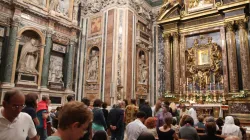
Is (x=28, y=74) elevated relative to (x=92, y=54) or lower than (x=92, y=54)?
lower

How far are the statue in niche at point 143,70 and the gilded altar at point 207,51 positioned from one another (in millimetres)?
1539

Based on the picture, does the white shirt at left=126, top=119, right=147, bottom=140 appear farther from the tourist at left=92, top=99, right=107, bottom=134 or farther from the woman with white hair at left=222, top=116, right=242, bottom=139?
the woman with white hair at left=222, top=116, right=242, bottom=139

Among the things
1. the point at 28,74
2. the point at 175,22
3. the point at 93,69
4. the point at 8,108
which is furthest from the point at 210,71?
the point at 8,108

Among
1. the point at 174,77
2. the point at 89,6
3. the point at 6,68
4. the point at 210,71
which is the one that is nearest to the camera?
the point at 6,68

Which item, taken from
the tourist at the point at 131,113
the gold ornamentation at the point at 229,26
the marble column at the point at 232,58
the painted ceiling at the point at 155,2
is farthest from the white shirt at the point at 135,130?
the painted ceiling at the point at 155,2

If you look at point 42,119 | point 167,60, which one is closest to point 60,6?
point 167,60

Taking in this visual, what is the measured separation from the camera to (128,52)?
41.2 feet

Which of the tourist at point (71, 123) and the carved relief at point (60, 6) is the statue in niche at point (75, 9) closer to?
the carved relief at point (60, 6)

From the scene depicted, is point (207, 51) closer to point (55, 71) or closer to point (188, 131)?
point (55, 71)

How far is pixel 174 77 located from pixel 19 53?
9105 millimetres

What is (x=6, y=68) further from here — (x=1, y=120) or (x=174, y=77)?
(x=174, y=77)

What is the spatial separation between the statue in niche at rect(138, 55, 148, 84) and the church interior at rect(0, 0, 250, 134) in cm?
1

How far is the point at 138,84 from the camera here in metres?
13.4

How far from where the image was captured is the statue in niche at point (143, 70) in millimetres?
13845
